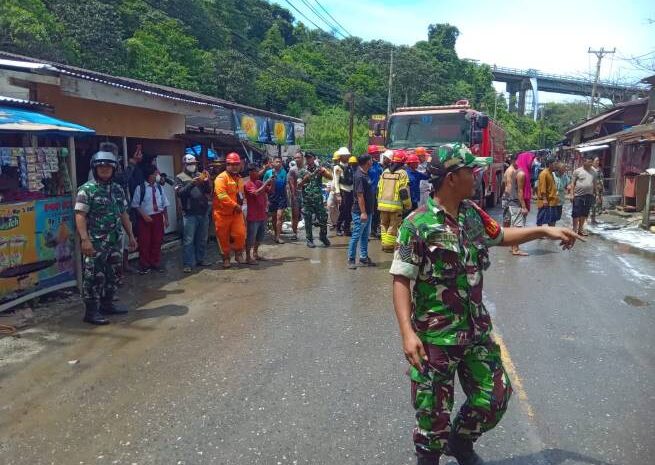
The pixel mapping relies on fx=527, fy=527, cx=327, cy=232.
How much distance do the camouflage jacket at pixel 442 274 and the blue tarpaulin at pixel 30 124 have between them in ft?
13.9

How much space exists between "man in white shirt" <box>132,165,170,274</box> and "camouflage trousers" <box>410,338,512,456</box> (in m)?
5.94

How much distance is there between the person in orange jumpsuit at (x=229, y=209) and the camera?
7664mm

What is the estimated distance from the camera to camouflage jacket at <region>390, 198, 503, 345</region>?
2.44 m

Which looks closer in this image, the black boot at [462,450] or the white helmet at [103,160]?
the black boot at [462,450]

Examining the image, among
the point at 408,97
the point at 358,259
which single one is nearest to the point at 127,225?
the point at 358,259

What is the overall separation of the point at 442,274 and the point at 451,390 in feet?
1.82

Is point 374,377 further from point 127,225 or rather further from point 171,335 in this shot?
point 127,225

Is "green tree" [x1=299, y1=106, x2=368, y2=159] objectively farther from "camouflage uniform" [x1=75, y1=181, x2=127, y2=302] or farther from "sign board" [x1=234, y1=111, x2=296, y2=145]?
"camouflage uniform" [x1=75, y1=181, x2=127, y2=302]

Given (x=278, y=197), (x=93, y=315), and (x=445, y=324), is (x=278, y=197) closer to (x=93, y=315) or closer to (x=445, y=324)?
(x=93, y=315)

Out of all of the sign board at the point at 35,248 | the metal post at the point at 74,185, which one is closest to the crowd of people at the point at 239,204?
the metal post at the point at 74,185

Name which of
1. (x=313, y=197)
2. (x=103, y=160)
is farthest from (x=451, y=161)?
(x=313, y=197)

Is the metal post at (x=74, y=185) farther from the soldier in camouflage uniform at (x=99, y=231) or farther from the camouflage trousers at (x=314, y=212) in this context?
the camouflage trousers at (x=314, y=212)

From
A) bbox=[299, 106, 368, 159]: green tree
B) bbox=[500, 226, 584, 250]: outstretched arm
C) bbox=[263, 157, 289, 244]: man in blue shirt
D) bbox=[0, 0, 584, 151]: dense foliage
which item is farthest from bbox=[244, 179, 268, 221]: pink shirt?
bbox=[299, 106, 368, 159]: green tree

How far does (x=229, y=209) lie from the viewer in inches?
306
